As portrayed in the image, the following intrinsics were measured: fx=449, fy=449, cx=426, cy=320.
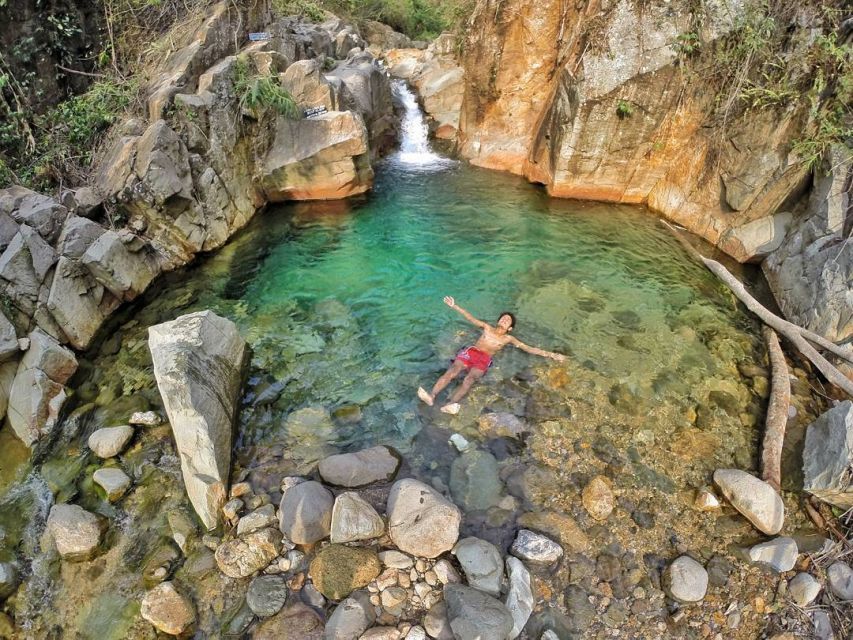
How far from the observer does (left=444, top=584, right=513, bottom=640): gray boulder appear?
3.77 m

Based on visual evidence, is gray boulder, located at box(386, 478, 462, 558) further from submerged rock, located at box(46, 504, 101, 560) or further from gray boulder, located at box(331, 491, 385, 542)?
submerged rock, located at box(46, 504, 101, 560)

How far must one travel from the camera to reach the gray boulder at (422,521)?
4.44 meters

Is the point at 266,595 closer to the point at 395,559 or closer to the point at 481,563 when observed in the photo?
the point at 395,559

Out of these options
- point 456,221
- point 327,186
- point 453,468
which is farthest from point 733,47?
point 453,468

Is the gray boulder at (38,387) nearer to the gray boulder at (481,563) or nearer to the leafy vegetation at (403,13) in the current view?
the gray boulder at (481,563)

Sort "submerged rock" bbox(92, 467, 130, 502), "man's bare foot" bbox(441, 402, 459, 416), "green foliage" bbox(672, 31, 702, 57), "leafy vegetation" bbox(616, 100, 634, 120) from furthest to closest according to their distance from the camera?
1. "leafy vegetation" bbox(616, 100, 634, 120)
2. "green foliage" bbox(672, 31, 702, 57)
3. "man's bare foot" bbox(441, 402, 459, 416)
4. "submerged rock" bbox(92, 467, 130, 502)

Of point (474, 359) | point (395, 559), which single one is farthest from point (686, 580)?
point (474, 359)

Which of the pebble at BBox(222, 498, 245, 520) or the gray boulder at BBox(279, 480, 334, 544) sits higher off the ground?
the gray boulder at BBox(279, 480, 334, 544)

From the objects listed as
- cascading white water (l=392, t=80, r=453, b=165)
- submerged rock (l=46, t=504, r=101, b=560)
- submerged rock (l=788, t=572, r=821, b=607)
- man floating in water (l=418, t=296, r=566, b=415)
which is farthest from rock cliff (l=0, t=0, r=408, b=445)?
submerged rock (l=788, t=572, r=821, b=607)

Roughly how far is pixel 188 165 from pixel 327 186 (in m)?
3.82

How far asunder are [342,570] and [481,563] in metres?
1.33

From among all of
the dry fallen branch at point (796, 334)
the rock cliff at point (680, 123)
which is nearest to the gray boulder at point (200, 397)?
the dry fallen branch at point (796, 334)

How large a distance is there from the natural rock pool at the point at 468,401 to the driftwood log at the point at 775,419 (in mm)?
222

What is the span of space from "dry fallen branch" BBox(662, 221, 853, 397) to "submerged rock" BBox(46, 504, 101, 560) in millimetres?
9269
